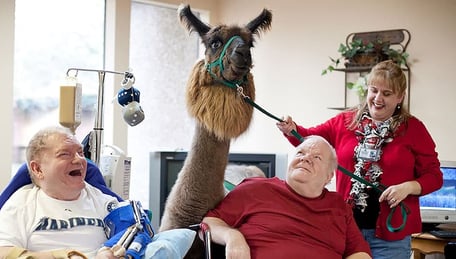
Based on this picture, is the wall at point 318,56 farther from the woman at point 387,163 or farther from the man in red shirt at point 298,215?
the man in red shirt at point 298,215

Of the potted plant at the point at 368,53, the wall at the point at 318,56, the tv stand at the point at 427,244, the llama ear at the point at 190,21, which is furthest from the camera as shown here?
the potted plant at the point at 368,53

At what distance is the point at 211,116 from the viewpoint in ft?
7.46

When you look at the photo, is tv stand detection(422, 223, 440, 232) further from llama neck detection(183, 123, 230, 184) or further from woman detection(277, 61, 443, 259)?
llama neck detection(183, 123, 230, 184)

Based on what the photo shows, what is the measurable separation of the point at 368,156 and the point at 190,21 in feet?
3.17

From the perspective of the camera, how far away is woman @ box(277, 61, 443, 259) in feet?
8.32

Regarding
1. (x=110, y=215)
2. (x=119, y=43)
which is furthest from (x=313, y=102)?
(x=110, y=215)

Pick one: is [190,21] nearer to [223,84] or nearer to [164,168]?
[223,84]

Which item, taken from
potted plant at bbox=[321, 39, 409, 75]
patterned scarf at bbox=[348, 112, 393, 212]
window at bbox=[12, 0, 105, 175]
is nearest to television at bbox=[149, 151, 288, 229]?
window at bbox=[12, 0, 105, 175]

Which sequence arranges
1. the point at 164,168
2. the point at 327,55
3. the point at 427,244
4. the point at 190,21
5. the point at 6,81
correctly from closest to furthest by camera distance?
1. the point at 190,21
2. the point at 427,244
3. the point at 6,81
4. the point at 164,168
5. the point at 327,55

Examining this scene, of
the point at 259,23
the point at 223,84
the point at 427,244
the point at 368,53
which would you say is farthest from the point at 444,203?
the point at 223,84

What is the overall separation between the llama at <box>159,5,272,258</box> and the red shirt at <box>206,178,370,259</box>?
105 millimetres

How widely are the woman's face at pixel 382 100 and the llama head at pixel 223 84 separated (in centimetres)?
58

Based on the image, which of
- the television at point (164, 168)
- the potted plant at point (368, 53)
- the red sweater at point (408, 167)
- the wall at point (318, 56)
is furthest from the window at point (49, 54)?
the red sweater at point (408, 167)

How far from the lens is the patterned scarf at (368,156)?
2.56 meters
